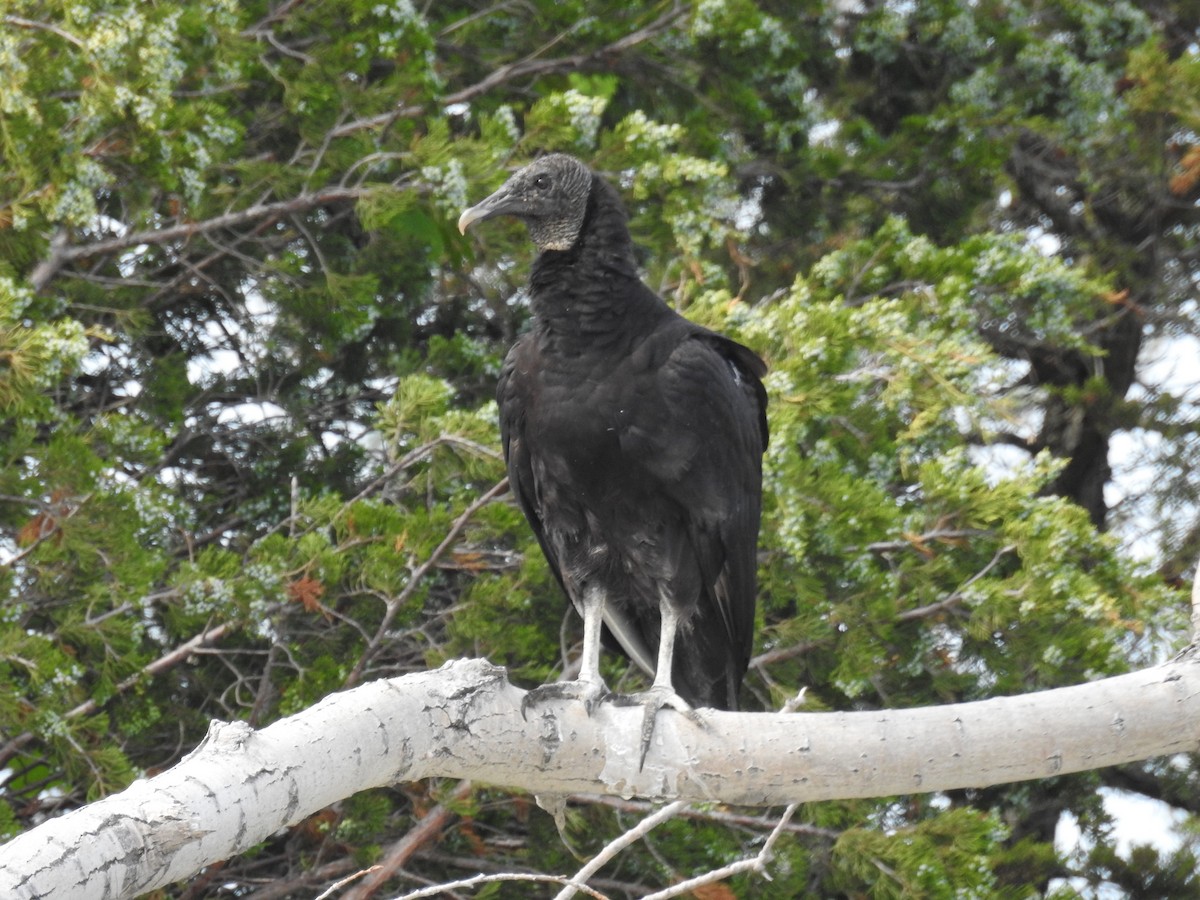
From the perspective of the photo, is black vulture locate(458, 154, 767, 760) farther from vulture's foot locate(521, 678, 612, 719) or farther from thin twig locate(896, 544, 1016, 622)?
thin twig locate(896, 544, 1016, 622)

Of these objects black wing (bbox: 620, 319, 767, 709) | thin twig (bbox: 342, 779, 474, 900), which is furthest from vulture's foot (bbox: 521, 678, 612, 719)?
thin twig (bbox: 342, 779, 474, 900)

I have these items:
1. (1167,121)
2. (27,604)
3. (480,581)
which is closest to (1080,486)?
(1167,121)

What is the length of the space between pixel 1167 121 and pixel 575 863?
3.33 meters

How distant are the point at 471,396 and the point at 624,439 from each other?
1.68 meters

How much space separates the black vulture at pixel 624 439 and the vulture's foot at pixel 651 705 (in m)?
0.01

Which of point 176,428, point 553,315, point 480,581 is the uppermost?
point 553,315

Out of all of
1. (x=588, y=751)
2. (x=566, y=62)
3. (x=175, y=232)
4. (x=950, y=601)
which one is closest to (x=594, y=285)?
(x=588, y=751)

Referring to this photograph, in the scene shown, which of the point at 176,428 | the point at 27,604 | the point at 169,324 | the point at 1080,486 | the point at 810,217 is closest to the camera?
the point at 27,604

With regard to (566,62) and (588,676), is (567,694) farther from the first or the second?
(566,62)

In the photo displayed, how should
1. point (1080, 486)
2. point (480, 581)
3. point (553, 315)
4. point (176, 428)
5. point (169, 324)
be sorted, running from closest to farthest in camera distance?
point (553, 315) → point (480, 581) → point (176, 428) → point (169, 324) → point (1080, 486)

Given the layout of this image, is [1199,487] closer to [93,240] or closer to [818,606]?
[818,606]

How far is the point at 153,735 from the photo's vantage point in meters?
3.74

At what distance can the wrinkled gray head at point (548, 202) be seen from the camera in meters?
2.99

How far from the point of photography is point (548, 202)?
118 inches
